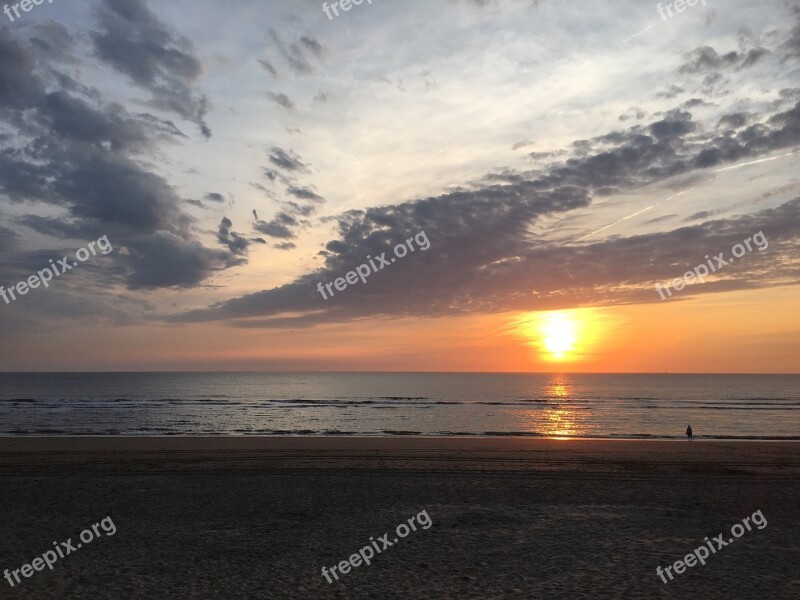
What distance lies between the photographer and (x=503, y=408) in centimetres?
7456

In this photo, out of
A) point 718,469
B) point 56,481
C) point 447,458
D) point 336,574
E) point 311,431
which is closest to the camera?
point 336,574

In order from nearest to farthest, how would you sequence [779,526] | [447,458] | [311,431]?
[779,526], [447,458], [311,431]

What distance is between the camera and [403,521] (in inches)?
503

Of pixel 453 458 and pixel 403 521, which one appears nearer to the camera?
pixel 403 521

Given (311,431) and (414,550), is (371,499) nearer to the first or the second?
(414,550)

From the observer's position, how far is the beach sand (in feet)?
29.1

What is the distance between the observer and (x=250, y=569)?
9.55 meters

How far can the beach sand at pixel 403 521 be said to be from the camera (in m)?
8.87

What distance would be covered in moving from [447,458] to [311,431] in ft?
78.7

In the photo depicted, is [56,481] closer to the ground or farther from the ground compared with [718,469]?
farther from the ground

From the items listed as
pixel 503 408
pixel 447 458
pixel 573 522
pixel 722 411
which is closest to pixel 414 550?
pixel 573 522

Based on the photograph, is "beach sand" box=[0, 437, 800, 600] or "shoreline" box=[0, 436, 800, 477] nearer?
"beach sand" box=[0, 437, 800, 600]

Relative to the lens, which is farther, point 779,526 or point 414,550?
point 779,526

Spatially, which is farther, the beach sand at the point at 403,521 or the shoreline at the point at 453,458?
the shoreline at the point at 453,458
